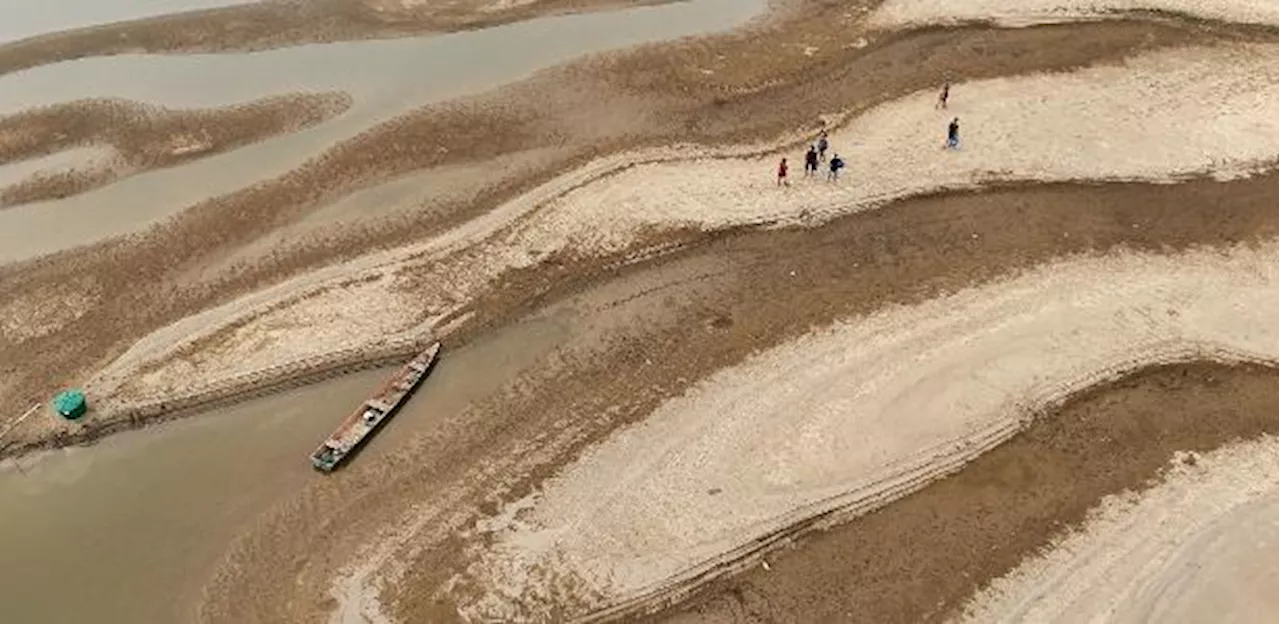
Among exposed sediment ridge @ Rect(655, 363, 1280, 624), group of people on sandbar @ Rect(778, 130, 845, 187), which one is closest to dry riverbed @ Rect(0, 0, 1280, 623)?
exposed sediment ridge @ Rect(655, 363, 1280, 624)

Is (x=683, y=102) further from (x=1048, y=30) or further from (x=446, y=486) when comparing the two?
(x=446, y=486)

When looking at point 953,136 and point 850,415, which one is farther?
point 953,136

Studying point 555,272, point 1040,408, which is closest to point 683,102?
point 555,272

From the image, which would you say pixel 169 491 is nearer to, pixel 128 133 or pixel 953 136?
pixel 128 133

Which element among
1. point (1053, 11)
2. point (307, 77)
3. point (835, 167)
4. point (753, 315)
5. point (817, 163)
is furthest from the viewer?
point (1053, 11)

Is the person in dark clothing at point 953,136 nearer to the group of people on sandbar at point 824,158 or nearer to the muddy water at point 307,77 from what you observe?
the group of people on sandbar at point 824,158

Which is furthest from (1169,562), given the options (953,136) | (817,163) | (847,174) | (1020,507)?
(817,163)
